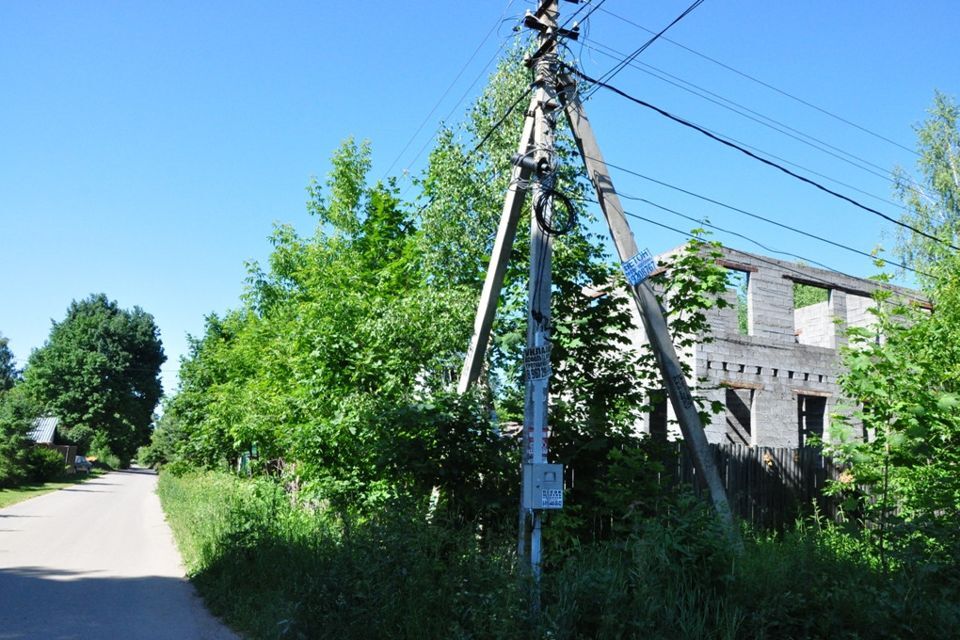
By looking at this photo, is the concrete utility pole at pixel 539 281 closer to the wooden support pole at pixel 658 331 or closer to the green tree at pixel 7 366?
the wooden support pole at pixel 658 331

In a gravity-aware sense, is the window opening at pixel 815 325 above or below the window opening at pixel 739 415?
above

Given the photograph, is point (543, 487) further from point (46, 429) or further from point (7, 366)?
point (7, 366)

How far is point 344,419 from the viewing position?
1072 cm

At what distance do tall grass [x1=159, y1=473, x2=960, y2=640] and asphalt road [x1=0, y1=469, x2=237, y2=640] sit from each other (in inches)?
39.8

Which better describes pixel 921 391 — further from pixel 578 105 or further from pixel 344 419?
pixel 344 419

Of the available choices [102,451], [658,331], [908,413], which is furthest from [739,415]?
[102,451]

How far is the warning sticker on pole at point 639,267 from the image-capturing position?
8.30m

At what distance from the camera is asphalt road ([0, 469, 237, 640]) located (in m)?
7.70

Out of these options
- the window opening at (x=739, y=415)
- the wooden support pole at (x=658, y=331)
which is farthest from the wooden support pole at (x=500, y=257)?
the window opening at (x=739, y=415)

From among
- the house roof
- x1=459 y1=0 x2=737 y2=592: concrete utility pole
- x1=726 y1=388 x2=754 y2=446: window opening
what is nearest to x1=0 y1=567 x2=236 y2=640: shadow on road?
x1=459 y1=0 x2=737 y2=592: concrete utility pole

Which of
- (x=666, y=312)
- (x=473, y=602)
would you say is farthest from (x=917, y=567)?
(x=666, y=312)

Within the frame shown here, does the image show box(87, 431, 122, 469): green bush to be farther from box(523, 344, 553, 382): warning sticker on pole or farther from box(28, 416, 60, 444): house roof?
box(523, 344, 553, 382): warning sticker on pole

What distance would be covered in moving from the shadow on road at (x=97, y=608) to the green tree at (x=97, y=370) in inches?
2356

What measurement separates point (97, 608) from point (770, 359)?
44.3 feet
